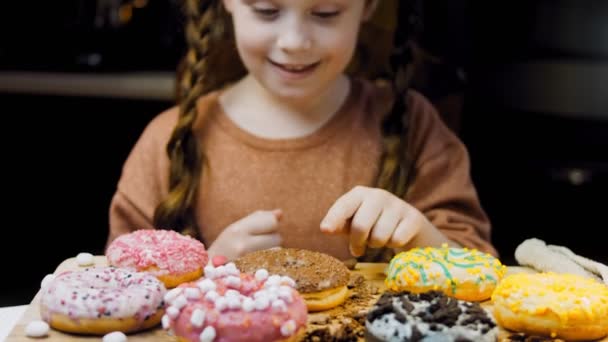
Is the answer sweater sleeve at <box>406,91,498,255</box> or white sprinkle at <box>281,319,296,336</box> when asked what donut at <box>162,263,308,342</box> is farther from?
sweater sleeve at <box>406,91,498,255</box>

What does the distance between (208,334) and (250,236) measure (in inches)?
21.1

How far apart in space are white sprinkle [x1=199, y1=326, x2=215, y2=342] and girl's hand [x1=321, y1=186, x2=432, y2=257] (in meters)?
0.37

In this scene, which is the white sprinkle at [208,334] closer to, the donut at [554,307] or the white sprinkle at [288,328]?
the white sprinkle at [288,328]

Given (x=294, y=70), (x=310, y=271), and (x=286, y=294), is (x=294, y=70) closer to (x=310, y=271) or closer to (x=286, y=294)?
(x=310, y=271)

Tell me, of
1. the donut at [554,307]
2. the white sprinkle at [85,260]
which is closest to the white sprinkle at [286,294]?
the donut at [554,307]

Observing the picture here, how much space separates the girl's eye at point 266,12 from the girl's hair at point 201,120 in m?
0.26

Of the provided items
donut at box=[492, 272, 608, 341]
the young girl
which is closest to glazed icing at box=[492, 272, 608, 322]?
donut at box=[492, 272, 608, 341]

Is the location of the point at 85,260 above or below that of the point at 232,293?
below

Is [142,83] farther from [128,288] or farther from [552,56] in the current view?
[552,56]

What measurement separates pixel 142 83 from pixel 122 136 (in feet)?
0.72

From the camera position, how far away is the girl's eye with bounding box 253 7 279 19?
176 cm

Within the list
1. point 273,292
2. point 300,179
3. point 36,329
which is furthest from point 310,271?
point 300,179

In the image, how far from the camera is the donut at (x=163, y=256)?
4.99ft

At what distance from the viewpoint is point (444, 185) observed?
1982mm
